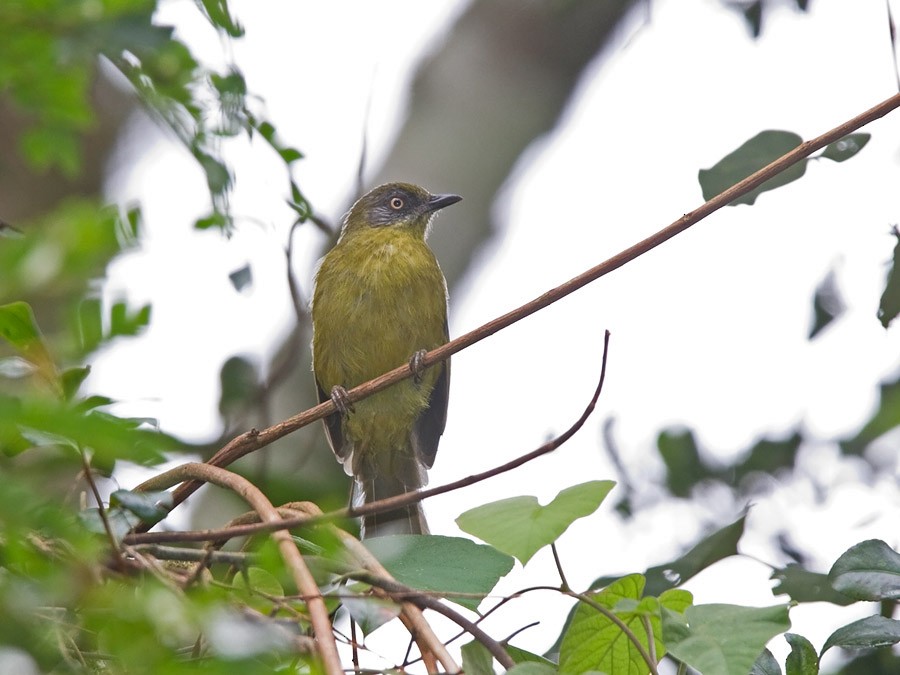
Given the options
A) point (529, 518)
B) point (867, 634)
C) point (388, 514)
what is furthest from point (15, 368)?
point (388, 514)

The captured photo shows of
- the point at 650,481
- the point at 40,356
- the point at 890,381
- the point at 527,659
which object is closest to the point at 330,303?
the point at 650,481

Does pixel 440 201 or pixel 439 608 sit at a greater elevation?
pixel 440 201

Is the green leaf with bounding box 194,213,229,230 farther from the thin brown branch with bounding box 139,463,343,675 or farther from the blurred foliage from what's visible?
the blurred foliage

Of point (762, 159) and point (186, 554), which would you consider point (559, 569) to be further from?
point (762, 159)

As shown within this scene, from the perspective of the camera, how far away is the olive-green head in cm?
568

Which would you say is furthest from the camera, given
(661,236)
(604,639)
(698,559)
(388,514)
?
(388,514)

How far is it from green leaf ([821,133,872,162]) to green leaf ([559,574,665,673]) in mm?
1355

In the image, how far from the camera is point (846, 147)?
2764mm

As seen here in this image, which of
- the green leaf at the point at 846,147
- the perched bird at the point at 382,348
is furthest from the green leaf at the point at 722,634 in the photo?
the perched bird at the point at 382,348

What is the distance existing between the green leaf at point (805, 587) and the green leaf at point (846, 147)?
105cm

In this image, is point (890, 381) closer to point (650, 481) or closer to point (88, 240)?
point (650, 481)

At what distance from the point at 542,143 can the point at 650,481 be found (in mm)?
2669

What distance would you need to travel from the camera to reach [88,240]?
1.06 meters

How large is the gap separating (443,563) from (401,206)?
3924mm
